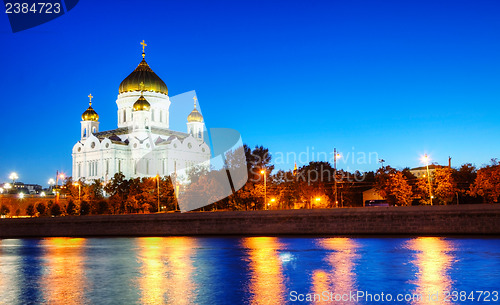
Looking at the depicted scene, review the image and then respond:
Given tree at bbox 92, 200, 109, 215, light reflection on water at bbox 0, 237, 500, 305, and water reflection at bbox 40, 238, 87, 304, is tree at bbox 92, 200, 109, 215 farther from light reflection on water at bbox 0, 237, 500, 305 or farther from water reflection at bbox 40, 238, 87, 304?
water reflection at bbox 40, 238, 87, 304

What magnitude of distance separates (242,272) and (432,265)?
5.95 meters

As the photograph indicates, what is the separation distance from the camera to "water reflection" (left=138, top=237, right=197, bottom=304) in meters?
13.3

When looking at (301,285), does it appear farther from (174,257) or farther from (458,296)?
(174,257)

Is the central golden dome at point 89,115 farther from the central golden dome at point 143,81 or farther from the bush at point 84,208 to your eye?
the bush at point 84,208

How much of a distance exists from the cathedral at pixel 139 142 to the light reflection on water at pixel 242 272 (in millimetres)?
46519

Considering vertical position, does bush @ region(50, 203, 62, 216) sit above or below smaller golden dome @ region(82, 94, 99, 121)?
below

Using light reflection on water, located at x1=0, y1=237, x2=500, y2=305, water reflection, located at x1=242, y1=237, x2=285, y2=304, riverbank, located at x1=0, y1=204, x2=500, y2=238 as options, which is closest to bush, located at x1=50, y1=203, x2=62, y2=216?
riverbank, located at x1=0, y1=204, x2=500, y2=238

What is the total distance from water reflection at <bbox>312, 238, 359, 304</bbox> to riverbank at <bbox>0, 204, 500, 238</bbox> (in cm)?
878

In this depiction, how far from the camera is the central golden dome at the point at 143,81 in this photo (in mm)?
75125

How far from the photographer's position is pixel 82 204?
178 ft

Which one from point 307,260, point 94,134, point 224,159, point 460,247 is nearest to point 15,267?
point 307,260

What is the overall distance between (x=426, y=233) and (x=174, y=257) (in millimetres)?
15753

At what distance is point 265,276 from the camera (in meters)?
16.6

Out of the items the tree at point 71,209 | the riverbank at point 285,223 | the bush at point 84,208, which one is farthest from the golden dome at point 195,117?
the riverbank at point 285,223
